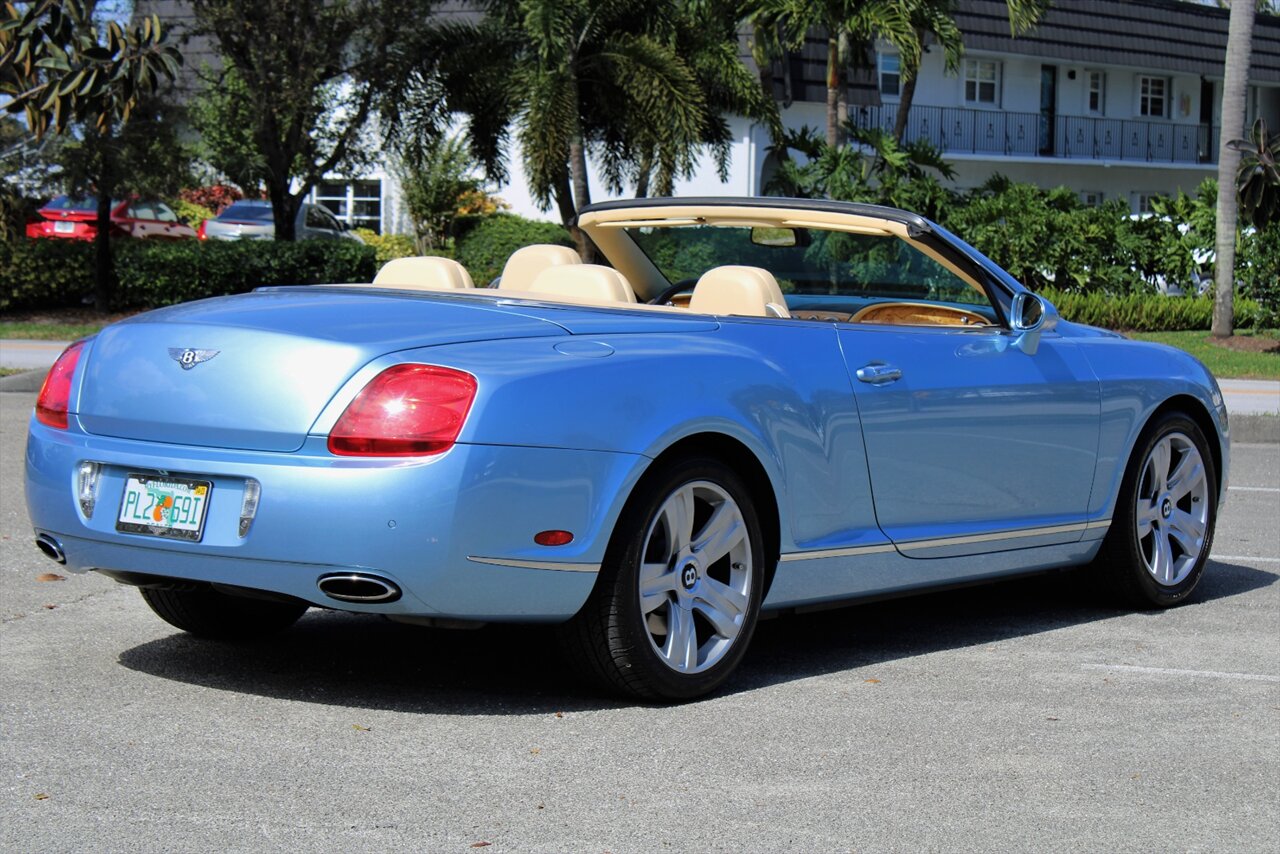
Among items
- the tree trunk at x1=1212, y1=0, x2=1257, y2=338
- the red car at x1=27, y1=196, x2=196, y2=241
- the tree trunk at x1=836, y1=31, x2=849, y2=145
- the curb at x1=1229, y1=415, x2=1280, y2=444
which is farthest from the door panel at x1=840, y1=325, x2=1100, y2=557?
the tree trunk at x1=836, y1=31, x2=849, y2=145

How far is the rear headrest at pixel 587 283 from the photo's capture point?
582 cm

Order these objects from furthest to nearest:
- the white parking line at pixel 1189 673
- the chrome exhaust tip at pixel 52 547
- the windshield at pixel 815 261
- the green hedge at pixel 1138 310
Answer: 1. the green hedge at pixel 1138 310
2. the windshield at pixel 815 261
3. the white parking line at pixel 1189 673
4. the chrome exhaust tip at pixel 52 547

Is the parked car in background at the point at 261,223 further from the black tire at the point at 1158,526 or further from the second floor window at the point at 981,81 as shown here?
the black tire at the point at 1158,526

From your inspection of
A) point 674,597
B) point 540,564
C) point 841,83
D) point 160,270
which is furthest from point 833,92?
point 540,564

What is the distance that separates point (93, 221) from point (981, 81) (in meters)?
24.3

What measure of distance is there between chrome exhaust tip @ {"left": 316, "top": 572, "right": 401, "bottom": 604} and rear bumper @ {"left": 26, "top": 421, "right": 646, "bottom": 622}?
23mm

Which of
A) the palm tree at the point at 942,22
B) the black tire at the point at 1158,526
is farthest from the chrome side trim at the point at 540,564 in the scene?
the palm tree at the point at 942,22

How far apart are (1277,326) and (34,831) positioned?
2329 centimetres

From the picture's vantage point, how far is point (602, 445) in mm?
4844

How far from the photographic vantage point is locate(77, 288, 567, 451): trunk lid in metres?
4.74

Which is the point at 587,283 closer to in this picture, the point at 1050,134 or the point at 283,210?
the point at 283,210

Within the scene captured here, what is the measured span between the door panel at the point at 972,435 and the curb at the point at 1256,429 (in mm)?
8671

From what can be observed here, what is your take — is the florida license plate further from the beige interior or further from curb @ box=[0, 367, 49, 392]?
curb @ box=[0, 367, 49, 392]

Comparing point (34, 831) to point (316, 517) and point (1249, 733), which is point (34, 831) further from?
point (1249, 733)
